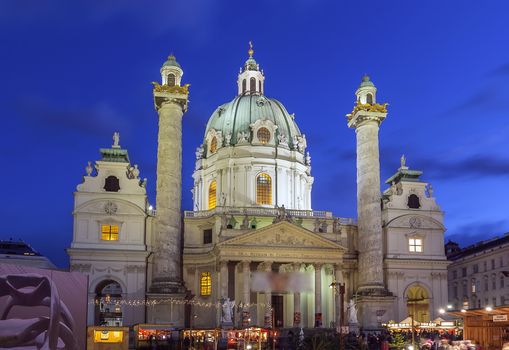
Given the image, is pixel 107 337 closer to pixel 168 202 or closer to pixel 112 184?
pixel 168 202

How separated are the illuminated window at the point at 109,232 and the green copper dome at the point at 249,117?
71.2 feet

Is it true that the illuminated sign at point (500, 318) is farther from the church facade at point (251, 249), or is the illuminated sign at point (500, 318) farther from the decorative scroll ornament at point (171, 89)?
the decorative scroll ornament at point (171, 89)

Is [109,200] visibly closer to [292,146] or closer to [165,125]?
[165,125]

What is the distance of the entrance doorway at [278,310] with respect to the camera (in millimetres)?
81062

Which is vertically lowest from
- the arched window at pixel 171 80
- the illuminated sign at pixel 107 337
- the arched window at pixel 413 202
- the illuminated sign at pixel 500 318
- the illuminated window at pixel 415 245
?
the illuminated sign at pixel 107 337

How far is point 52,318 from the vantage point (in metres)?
30.6

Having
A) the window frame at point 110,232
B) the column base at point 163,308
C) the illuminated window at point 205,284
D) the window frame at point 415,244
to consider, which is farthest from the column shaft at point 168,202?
the window frame at point 415,244

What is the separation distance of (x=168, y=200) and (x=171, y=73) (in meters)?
13.4

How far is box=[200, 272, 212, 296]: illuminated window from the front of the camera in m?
81.4

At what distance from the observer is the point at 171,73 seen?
262ft

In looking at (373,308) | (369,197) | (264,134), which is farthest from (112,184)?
(373,308)

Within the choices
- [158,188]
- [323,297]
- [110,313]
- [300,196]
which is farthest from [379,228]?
[110,313]

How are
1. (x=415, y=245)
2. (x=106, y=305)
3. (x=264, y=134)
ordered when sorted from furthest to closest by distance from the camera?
(x=264, y=134) → (x=106, y=305) → (x=415, y=245)

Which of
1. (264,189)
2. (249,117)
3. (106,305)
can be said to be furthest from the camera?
(249,117)
